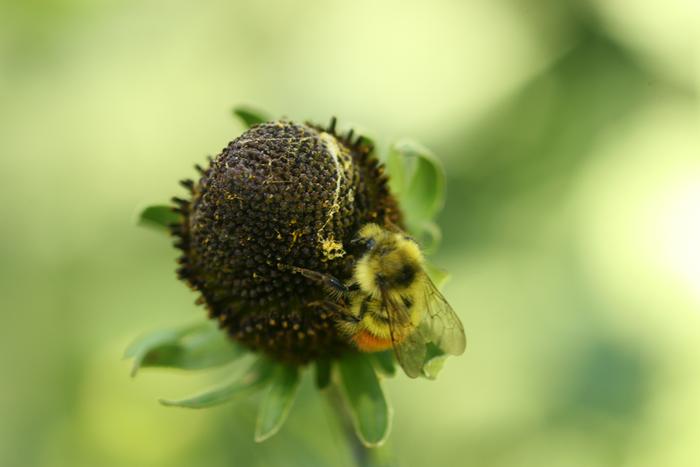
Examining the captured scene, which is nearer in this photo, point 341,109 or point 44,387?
point 44,387

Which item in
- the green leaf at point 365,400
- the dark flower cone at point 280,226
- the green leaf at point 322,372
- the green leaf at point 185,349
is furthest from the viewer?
the green leaf at point 185,349

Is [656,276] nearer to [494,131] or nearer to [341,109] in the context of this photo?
[494,131]

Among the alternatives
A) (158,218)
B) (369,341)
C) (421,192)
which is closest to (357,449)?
(369,341)

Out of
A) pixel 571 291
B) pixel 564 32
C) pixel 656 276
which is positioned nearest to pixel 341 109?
pixel 564 32

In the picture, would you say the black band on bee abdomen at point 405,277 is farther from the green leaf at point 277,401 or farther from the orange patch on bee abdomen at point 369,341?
the green leaf at point 277,401

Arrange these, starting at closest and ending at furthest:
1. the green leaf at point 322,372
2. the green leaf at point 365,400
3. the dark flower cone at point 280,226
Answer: the dark flower cone at point 280,226, the green leaf at point 365,400, the green leaf at point 322,372

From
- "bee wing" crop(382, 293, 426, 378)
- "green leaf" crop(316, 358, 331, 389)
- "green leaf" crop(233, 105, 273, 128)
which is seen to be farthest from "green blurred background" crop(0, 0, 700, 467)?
"green leaf" crop(233, 105, 273, 128)

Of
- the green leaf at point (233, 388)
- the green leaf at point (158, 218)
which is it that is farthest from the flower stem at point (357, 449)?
the green leaf at point (158, 218)

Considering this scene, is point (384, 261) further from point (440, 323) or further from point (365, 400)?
point (365, 400)
